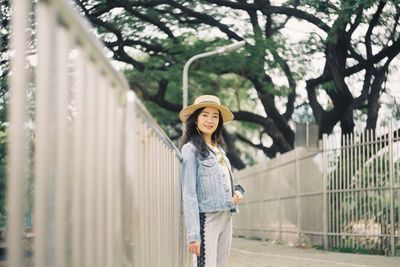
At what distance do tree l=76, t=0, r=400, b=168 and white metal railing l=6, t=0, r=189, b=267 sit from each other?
41.8 ft

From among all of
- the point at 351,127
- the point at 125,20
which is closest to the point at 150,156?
the point at 125,20

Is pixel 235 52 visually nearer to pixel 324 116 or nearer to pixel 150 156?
pixel 324 116

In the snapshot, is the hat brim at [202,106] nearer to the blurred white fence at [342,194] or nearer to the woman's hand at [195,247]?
the woman's hand at [195,247]

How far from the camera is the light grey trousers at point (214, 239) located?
400 centimetres

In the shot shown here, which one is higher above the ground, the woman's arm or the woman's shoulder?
the woman's shoulder

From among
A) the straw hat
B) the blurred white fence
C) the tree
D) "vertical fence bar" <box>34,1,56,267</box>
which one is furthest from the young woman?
the tree

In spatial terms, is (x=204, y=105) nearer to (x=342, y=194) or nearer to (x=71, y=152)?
(x=71, y=152)

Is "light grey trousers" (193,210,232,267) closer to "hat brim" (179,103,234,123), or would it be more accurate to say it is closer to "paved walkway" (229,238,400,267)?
"hat brim" (179,103,234,123)

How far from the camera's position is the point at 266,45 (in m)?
15.9

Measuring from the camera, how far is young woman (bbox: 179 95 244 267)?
13.1 ft

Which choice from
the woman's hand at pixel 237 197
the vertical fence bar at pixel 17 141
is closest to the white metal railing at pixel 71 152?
the vertical fence bar at pixel 17 141

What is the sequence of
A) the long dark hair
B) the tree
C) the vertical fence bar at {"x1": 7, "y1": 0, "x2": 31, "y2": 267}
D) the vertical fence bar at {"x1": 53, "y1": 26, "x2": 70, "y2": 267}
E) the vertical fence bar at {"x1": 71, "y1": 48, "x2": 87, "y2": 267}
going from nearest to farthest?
the vertical fence bar at {"x1": 7, "y1": 0, "x2": 31, "y2": 267}
the vertical fence bar at {"x1": 53, "y1": 26, "x2": 70, "y2": 267}
the vertical fence bar at {"x1": 71, "y1": 48, "x2": 87, "y2": 267}
the long dark hair
the tree

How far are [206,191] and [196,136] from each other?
0.44m

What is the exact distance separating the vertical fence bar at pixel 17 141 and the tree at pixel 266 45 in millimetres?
13665
